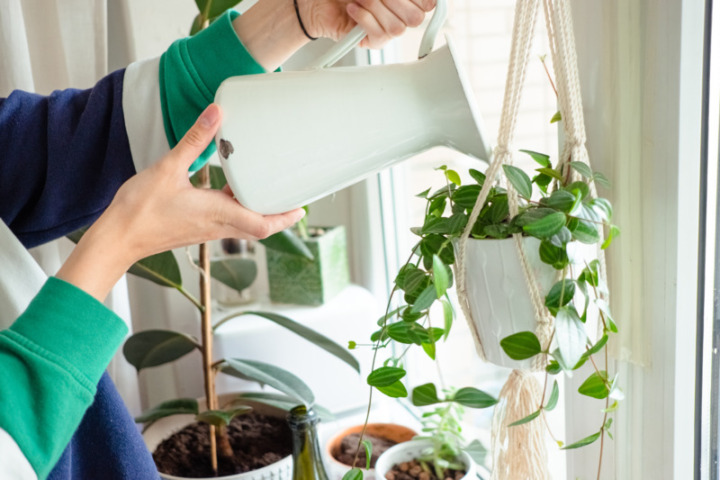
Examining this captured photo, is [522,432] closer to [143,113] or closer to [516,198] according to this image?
[516,198]

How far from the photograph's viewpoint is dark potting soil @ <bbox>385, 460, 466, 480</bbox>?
33.0 inches

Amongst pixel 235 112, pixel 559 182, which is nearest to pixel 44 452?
pixel 235 112

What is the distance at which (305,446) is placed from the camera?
809mm

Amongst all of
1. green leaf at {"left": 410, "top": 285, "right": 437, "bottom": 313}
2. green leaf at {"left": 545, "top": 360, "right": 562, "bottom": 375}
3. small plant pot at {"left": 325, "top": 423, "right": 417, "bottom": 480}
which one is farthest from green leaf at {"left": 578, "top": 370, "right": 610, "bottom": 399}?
small plant pot at {"left": 325, "top": 423, "right": 417, "bottom": 480}

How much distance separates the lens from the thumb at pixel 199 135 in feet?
1.68

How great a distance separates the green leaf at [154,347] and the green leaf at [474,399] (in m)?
0.53

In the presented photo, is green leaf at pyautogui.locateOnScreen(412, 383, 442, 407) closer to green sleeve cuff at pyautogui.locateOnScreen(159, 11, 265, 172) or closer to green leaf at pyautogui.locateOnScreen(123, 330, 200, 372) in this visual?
green sleeve cuff at pyautogui.locateOnScreen(159, 11, 265, 172)

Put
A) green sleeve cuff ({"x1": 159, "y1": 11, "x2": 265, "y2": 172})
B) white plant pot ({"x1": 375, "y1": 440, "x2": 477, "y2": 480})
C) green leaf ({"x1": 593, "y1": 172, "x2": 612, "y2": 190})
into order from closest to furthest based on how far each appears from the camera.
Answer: green leaf ({"x1": 593, "y1": 172, "x2": 612, "y2": 190}) → green sleeve cuff ({"x1": 159, "y1": 11, "x2": 265, "y2": 172}) → white plant pot ({"x1": 375, "y1": 440, "x2": 477, "y2": 480})

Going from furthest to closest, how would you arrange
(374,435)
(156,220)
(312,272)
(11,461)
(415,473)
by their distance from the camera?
1. (312,272)
2. (374,435)
3. (415,473)
4. (156,220)
5. (11,461)

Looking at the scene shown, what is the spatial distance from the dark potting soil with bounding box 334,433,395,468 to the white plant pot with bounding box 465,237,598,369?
1.66 feet

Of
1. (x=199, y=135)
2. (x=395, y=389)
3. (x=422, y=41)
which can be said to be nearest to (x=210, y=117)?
(x=199, y=135)

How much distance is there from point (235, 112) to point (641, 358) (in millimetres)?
425

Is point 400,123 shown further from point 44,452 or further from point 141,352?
point 141,352

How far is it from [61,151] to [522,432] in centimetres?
58
